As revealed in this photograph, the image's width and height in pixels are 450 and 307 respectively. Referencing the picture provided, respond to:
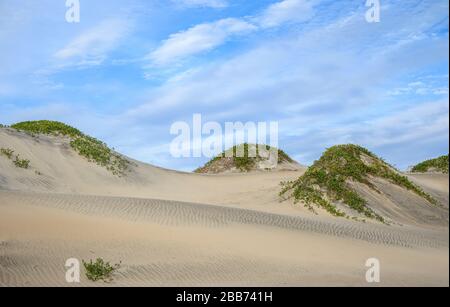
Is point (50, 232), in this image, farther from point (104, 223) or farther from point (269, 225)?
point (269, 225)

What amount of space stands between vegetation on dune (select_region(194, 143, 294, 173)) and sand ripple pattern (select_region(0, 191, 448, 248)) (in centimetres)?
1926

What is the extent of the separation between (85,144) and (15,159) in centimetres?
552

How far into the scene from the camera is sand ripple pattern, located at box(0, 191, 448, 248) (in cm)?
1358

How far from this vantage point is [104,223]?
1300 centimetres

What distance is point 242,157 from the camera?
118ft

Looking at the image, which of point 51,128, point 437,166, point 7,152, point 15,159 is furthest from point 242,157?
point 437,166

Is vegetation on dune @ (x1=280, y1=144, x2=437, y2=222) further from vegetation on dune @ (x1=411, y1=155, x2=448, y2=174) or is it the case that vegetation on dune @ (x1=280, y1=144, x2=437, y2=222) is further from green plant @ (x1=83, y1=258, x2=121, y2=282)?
green plant @ (x1=83, y1=258, x2=121, y2=282)

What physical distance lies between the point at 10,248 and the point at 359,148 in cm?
1319

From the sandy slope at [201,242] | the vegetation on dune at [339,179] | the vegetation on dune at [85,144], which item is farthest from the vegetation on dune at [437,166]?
the vegetation on dune at [85,144]

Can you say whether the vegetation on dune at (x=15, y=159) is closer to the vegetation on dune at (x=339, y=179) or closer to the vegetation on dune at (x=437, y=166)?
the vegetation on dune at (x=339, y=179)

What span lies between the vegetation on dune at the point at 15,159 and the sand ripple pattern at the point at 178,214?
8043mm

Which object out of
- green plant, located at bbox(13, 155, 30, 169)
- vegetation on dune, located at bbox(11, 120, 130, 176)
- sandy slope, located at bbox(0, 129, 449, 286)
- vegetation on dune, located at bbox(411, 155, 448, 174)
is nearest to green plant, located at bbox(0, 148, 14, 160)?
green plant, located at bbox(13, 155, 30, 169)

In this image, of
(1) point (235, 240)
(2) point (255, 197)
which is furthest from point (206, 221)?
(2) point (255, 197)

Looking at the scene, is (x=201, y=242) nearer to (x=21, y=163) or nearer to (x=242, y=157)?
(x=21, y=163)
